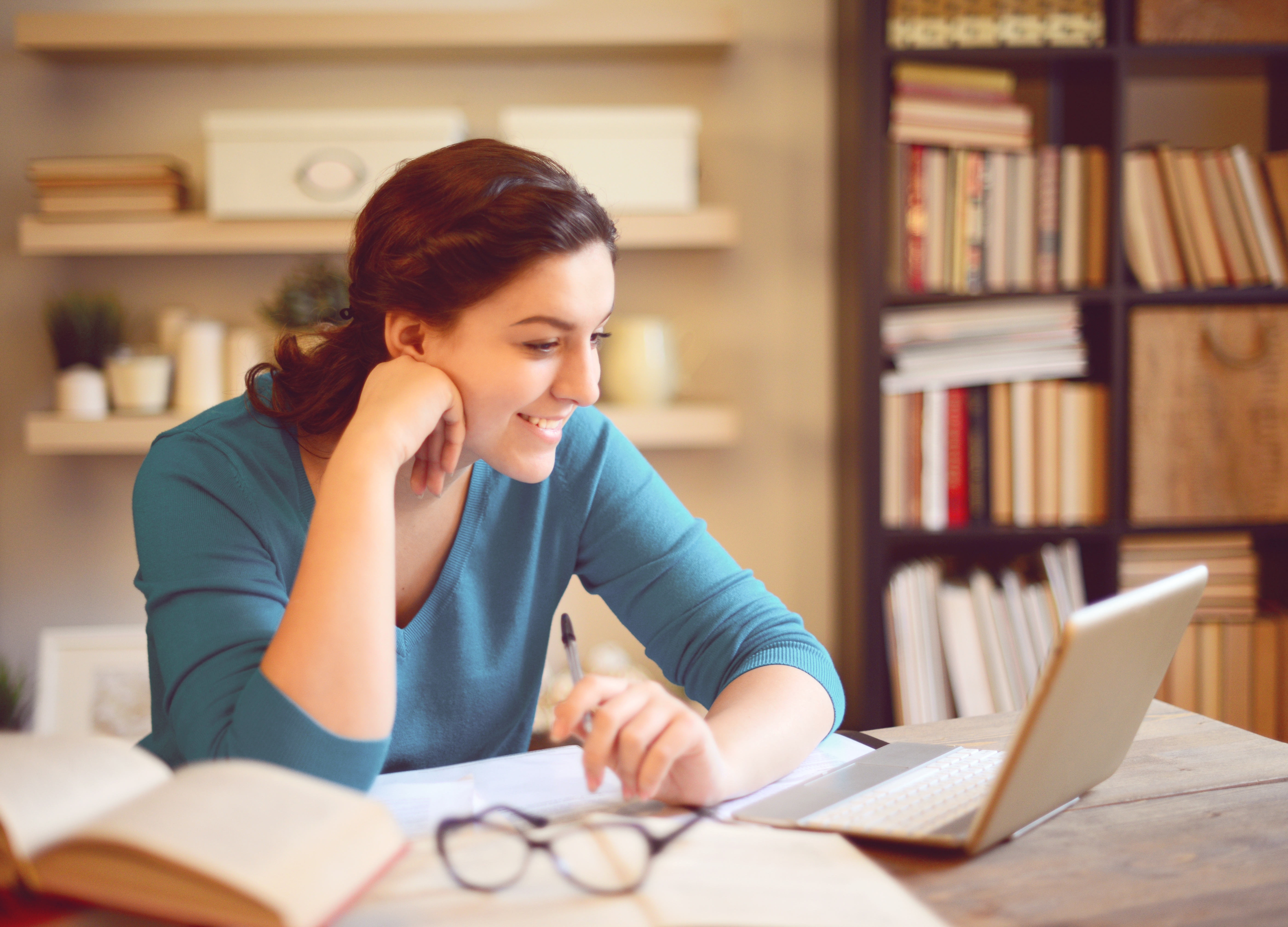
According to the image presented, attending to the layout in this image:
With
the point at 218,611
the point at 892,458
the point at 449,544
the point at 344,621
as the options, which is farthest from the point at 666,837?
the point at 892,458


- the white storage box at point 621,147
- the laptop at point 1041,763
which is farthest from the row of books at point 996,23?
the laptop at point 1041,763

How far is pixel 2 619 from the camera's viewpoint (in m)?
2.11

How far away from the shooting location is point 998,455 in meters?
1.90

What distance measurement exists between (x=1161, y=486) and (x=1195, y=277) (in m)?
0.42

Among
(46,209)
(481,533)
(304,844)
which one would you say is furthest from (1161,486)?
(46,209)

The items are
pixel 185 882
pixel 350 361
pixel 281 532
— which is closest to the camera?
pixel 185 882

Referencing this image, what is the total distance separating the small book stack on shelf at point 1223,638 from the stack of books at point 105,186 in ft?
6.70

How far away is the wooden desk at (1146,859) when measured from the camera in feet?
1.87

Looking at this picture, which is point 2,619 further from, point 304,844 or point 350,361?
point 304,844

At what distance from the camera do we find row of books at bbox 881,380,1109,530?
1.88m

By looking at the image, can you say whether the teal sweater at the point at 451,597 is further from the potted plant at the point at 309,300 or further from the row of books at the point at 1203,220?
the row of books at the point at 1203,220

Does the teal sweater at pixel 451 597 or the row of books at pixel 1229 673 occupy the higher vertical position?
the teal sweater at pixel 451 597

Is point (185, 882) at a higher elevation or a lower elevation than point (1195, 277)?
lower

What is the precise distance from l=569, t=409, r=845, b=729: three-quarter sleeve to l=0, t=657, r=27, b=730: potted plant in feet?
4.78
